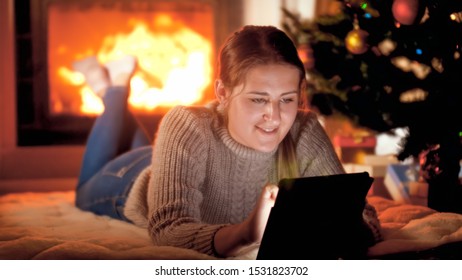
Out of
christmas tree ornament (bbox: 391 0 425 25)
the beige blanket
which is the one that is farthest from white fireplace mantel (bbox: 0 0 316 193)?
christmas tree ornament (bbox: 391 0 425 25)

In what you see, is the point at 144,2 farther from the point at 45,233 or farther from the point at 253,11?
the point at 45,233

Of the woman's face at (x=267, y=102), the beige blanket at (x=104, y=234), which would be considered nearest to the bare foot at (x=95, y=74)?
the beige blanket at (x=104, y=234)

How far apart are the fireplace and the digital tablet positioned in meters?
1.79

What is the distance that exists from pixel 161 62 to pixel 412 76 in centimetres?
140

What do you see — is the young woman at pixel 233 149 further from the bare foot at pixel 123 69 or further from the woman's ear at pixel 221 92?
the bare foot at pixel 123 69

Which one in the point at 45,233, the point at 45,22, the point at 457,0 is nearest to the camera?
the point at 45,233

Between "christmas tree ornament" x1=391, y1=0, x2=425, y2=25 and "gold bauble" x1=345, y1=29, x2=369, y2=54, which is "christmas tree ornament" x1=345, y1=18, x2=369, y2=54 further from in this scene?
"christmas tree ornament" x1=391, y1=0, x2=425, y2=25

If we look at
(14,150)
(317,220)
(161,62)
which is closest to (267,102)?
(317,220)

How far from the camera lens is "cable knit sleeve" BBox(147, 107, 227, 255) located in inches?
37.5

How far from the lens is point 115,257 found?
90 cm

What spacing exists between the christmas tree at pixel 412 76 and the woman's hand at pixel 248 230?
27.2 inches

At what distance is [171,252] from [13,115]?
1944mm
